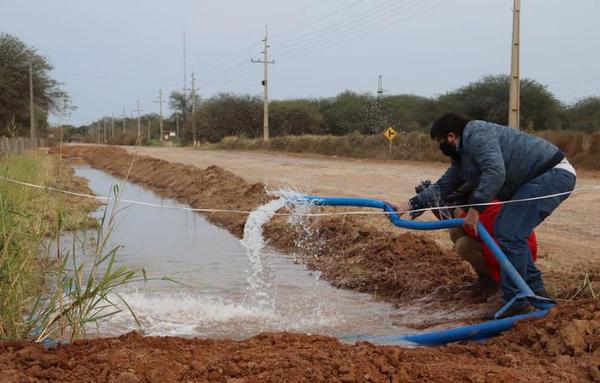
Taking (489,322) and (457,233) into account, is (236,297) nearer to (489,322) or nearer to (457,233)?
(457,233)

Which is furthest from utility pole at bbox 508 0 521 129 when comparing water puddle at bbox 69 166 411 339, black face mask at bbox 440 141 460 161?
black face mask at bbox 440 141 460 161

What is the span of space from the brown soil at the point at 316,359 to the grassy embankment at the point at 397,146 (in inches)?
775

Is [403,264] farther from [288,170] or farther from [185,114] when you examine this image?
[185,114]

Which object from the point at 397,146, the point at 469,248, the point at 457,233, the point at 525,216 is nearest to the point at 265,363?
the point at 525,216

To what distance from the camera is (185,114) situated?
104 m

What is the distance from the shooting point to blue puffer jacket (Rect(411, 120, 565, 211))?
5504mm

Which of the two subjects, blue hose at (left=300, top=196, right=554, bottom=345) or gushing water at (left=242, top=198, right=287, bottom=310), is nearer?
blue hose at (left=300, top=196, right=554, bottom=345)

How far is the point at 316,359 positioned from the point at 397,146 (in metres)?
30.3

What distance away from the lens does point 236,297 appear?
26.7 feet

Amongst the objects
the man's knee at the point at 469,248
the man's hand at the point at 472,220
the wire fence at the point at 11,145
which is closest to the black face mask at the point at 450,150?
the man's hand at the point at 472,220

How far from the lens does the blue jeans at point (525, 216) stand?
570 centimetres

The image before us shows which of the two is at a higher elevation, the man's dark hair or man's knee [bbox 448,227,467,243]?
the man's dark hair

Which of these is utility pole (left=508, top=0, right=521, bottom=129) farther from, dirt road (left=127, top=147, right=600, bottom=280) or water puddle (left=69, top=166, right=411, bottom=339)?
water puddle (left=69, top=166, right=411, bottom=339)

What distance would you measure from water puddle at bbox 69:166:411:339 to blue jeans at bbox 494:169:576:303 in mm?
1369
